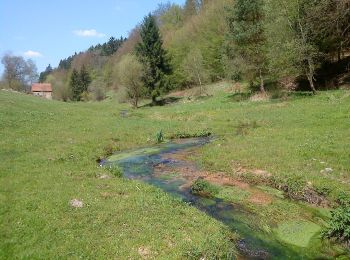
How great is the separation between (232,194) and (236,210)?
1.79 m

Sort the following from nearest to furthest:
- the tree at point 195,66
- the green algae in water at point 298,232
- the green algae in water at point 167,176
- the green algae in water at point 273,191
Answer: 1. the green algae in water at point 298,232
2. the green algae in water at point 273,191
3. the green algae in water at point 167,176
4. the tree at point 195,66

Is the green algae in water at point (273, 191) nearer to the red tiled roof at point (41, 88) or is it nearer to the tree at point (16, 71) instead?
the tree at point (16, 71)

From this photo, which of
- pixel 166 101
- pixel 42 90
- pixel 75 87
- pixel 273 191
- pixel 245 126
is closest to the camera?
pixel 273 191

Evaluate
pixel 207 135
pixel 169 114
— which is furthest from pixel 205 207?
pixel 169 114

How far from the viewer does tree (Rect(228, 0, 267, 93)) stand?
173 ft

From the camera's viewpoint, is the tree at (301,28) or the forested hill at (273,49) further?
the forested hill at (273,49)

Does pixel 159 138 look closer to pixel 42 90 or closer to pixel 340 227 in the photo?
pixel 340 227

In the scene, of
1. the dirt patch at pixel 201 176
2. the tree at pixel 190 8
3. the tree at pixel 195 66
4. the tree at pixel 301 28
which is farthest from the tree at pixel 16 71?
the dirt patch at pixel 201 176

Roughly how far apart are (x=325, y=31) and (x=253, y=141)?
23333 millimetres

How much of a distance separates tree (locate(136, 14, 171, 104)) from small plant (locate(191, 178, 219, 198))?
56.4 m

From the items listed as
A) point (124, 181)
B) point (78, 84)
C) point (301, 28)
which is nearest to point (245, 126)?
point (301, 28)

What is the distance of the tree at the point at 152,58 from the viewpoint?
74812 mm

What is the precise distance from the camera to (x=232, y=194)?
18.0 meters

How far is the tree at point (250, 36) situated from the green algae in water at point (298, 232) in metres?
40.9
